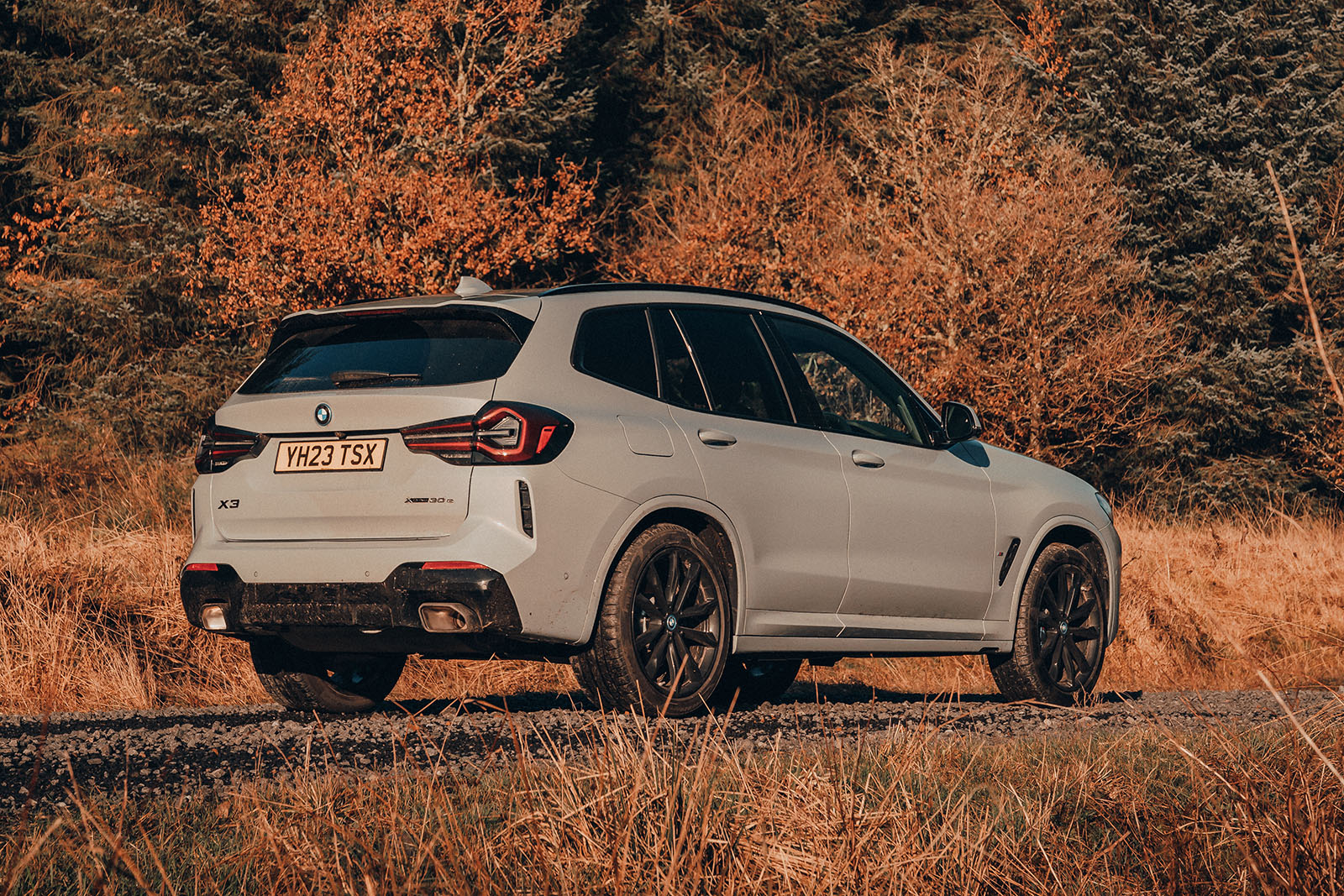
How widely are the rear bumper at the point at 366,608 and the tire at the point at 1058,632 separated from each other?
312 cm

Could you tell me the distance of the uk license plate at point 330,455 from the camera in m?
5.84

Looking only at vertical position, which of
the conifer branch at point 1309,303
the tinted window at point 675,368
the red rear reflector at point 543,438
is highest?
the conifer branch at point 1309,303

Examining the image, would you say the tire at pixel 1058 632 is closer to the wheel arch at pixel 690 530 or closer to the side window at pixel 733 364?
the side window at pixel 733 364

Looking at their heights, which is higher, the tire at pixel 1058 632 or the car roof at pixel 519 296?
the car roof at pixel 519 296

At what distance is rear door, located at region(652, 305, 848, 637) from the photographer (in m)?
6.48

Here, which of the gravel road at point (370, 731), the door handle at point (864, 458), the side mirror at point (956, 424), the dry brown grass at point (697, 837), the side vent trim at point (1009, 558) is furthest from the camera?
the side vent trim at point (1009, 558)

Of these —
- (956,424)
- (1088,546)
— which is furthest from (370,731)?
(1088,546)

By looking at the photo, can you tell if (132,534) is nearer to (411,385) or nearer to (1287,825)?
(411,385)

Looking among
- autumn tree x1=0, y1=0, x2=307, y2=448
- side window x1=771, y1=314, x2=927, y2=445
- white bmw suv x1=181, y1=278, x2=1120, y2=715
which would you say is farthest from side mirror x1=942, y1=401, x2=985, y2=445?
autumn tree x1=0, y1=0, x2=307, y2=448

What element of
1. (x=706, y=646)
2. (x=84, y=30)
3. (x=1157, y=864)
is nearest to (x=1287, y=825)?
(x=1157, y=864)

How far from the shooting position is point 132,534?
11.4 m

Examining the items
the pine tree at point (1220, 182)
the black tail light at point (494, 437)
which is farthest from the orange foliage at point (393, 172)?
the black tail light at point (494, 437)

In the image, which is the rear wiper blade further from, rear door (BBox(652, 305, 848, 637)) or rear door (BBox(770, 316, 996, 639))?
rear door (BBox(770, 316, 996, 639))

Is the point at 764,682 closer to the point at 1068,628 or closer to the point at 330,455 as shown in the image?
the point at 1068,628
